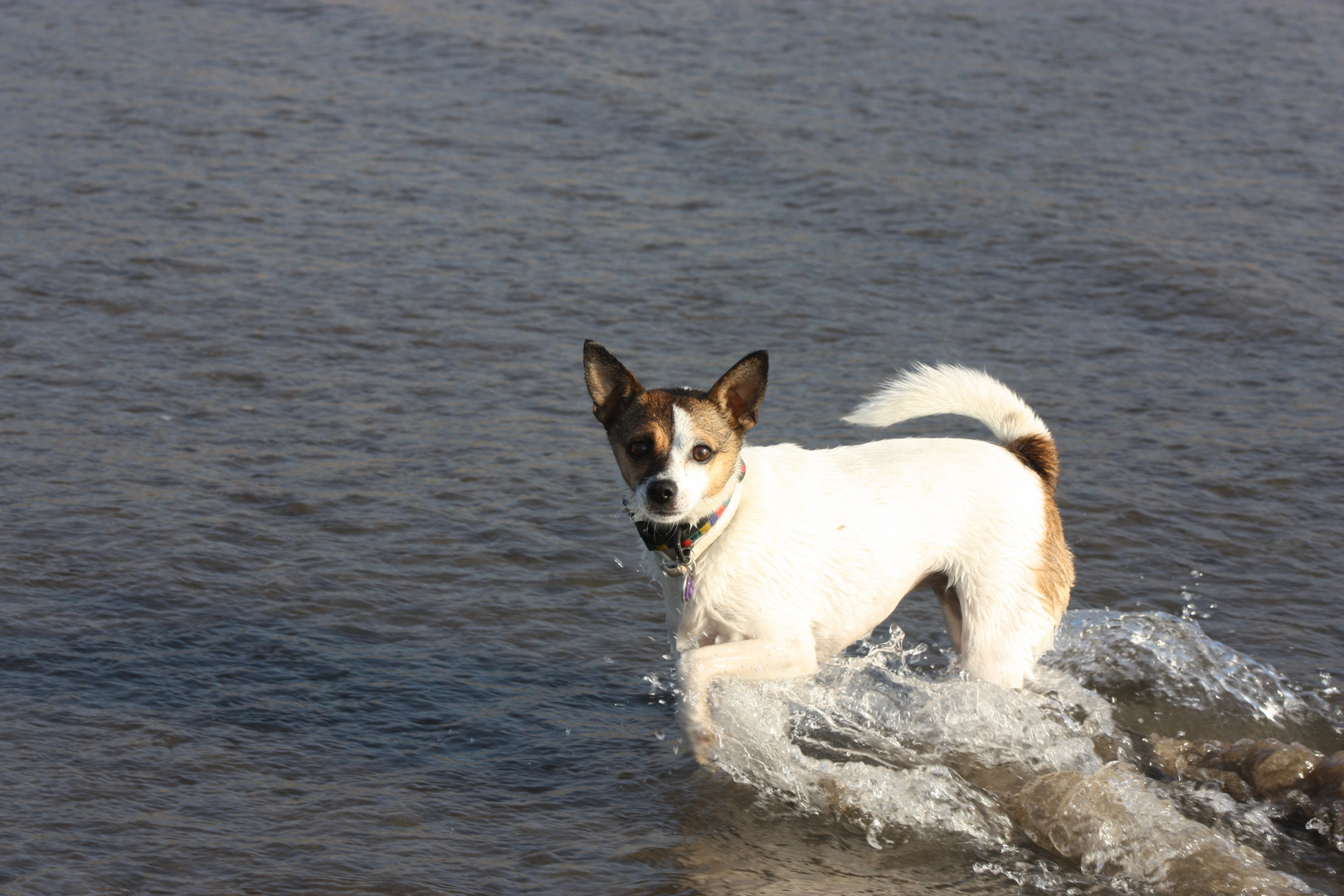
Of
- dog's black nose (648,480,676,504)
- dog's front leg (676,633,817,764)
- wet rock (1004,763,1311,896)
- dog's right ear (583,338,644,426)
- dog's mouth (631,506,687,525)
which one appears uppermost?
dog's right ear (583,338,644,426)

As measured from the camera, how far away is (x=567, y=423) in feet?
23.0

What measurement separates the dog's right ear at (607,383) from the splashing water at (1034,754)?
0.95 metres

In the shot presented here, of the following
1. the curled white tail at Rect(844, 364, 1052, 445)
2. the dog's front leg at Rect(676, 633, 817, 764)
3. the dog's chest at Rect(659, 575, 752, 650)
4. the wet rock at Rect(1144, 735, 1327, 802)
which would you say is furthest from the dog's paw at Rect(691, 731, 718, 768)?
the wet rock at Rect(1144, 735, 1327, 802)

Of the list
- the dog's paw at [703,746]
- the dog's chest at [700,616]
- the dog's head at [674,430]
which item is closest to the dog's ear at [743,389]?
the dog's head at [674,430]

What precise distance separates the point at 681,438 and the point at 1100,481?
10.9 feet

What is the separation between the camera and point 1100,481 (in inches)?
260

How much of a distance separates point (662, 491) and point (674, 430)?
23cm

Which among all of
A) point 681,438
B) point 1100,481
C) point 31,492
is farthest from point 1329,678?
point 31,492

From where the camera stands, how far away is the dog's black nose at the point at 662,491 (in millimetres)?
3908

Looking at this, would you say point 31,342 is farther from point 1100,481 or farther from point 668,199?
point 1100,481

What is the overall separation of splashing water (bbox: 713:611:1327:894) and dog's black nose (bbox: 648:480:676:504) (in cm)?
62

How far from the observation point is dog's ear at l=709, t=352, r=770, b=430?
4.17 metres

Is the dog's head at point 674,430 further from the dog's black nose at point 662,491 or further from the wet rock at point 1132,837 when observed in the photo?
the wet rock at point 1132,837

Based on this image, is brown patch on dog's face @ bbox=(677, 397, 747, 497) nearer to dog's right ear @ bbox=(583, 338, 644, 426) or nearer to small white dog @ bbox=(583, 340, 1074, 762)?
small white dog @ bbox=(583, 340, 1074, 762)
